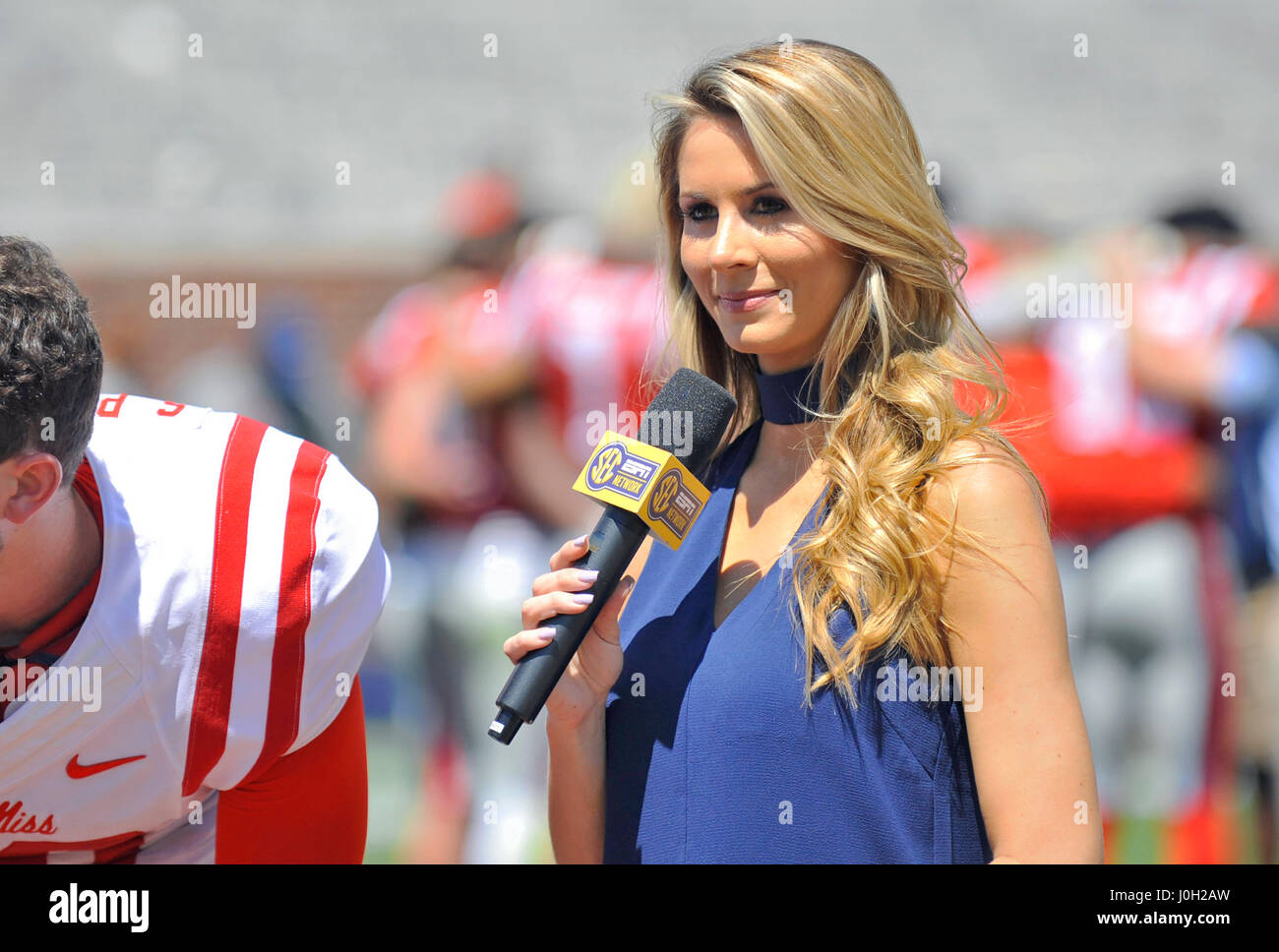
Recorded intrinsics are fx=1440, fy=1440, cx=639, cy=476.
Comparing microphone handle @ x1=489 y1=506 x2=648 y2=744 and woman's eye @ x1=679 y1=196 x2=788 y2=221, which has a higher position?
woman's eye @ x1=679 y1=196 x2=788 y2=221

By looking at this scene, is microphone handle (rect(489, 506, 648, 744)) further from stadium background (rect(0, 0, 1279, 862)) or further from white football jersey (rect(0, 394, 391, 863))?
stadium background (rect(0, 0, 1279, 862))

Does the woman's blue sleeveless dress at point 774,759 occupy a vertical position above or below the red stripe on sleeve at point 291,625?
below

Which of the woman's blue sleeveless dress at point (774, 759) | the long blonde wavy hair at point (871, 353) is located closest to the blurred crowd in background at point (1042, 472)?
the long blonde wavy hair at point (871, 353)

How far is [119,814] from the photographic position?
6.48ft

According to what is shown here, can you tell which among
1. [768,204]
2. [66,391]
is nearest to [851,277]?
[768,204]

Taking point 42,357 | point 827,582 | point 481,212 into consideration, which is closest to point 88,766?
point 42,357

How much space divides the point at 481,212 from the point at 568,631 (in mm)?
3973

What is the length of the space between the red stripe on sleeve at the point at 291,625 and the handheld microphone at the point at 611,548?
29 cm

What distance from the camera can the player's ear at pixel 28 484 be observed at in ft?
5.87

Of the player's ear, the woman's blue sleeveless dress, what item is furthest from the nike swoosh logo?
the woman's blue sleeveless dress

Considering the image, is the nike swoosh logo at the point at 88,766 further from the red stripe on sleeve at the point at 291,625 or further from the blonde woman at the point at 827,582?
the blonde woman at the point at 827,582

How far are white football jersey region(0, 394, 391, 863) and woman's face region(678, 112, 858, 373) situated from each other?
59cm

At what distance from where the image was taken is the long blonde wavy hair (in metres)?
1.82
